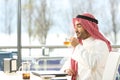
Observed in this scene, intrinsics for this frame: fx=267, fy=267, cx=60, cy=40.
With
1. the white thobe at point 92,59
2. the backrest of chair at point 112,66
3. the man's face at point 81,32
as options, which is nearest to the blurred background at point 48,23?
the man's face at point 81,32

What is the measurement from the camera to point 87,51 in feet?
7.96

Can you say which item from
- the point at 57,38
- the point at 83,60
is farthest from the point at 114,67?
the point at 57,38

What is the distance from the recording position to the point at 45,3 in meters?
5.50

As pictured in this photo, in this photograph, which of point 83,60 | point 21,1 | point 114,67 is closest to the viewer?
point 114,67

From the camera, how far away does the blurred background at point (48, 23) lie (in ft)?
Result: 17.5

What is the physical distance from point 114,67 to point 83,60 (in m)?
0.37

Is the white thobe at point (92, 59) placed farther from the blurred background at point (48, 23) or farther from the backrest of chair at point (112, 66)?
the blurred background at point (48, 23)

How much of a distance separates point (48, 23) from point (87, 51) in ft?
10.3

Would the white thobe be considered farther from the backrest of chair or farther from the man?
the backrest of chair

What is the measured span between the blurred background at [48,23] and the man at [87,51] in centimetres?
276

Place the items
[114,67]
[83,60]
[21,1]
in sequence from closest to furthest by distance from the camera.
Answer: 1. [114,67]
2. [83,60]
3. [21,1]

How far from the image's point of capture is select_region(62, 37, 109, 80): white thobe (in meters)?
2.39

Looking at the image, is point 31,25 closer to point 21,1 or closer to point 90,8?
point 21,1

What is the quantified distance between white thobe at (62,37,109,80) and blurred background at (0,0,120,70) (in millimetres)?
2858
